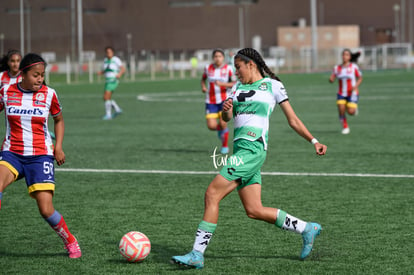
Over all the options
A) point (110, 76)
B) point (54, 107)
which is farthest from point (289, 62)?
point (54, 107)

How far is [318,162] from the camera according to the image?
1352 cm

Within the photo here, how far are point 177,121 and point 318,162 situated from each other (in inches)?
369

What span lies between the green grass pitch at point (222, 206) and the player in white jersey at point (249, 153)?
1.03 ft

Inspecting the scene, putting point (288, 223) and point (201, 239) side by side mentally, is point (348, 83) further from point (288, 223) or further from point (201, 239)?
point (201, 239)

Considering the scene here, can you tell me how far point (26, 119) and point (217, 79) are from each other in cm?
851

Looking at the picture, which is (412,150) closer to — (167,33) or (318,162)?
(318,162)

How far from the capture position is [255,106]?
6.72m

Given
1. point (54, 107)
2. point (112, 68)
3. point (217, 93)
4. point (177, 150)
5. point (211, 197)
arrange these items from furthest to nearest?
point (112, 68) < point (177, 150) < point (217, 93) < point (54, 107) < point (211, 197)

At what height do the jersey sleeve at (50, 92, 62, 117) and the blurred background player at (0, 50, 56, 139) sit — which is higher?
the blurred background player at (0, 50, 56, 139)

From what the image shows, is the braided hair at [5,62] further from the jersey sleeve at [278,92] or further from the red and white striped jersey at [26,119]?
the jersey sleeve at [278,92]

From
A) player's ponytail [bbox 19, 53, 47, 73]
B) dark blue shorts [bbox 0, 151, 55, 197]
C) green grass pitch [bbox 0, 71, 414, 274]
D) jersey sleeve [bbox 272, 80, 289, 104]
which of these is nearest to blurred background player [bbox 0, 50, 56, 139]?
green grass pitch [bbox 0, 71, 414, 274]

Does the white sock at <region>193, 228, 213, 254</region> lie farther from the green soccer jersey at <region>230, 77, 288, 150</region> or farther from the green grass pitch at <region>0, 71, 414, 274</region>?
the green soccer jersey at <region>230, 77, 288, 150</region>

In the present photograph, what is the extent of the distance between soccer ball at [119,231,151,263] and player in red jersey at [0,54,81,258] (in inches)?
21.4

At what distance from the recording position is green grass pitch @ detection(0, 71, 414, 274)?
6.93 m
